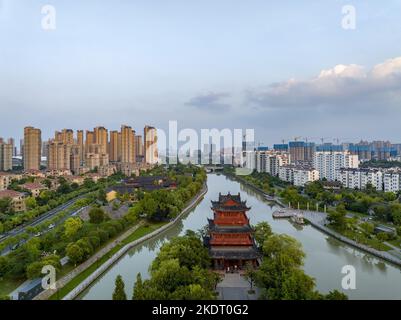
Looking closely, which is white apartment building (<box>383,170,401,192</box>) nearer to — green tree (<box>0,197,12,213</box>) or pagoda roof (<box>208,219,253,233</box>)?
pagoda roof (<box>208,219,253,233</box>)

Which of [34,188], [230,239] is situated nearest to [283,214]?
Result: [230,239]

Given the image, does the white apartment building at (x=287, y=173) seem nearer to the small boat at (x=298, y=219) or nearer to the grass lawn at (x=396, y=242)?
the small boat at (x=298, y=219)

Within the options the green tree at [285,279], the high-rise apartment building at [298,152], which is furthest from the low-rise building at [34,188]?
the high-rise apartment building at [298,152]

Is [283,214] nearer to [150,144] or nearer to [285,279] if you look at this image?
[285,279]

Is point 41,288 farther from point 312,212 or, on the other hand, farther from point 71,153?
point 71,153

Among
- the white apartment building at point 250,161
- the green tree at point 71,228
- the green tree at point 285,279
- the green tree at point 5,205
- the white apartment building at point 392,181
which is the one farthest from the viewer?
the white apartment building at point 250,161
